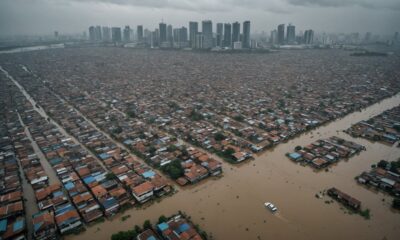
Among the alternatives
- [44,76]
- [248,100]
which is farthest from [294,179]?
[44,76]

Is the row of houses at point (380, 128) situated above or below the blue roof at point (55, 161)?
above

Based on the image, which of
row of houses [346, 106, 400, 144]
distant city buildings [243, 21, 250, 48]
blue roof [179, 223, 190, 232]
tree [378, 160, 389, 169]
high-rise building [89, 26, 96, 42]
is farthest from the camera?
high-rise building [89, 26, 96, 42]

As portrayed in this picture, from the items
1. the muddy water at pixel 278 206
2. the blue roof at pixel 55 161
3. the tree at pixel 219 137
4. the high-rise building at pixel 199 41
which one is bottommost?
the muddy water at pixel 278 206

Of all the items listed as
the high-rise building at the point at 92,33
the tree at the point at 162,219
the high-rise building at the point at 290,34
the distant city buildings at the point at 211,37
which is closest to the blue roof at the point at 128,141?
the tree at the point at 162,219

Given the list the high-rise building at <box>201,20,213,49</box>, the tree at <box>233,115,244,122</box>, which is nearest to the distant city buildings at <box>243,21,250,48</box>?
the high-rise building at <box>201,20,213,49</box>

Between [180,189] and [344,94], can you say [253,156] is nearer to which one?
[180,189]

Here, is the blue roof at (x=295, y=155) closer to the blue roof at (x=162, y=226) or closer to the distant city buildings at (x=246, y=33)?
the blue roof at (x=162, y=226)

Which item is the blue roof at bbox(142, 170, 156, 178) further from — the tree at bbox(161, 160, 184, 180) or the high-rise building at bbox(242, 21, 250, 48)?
the high-rise building at bbox(242, 21, 250, 48)

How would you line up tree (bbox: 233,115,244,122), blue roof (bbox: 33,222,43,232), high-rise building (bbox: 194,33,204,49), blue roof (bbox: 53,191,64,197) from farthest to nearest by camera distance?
high-rise building (bbox: 194,33,204,49) < tree (bbox: 233,115,244,122) < blue roof (bbox: 53,191,64,197) < blue roof (bbox: 33,222,43,232)
